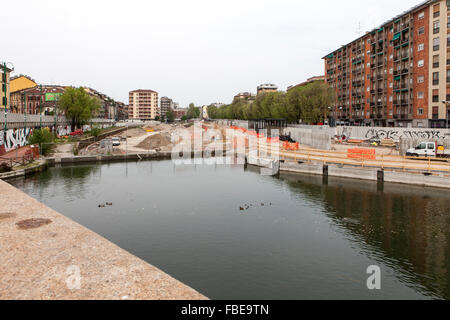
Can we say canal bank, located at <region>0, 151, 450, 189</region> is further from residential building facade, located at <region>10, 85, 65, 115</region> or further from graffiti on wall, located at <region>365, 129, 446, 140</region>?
residential building facade, located at <region>10, 85, 65, 115</region>

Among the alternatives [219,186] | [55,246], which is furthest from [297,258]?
[219,186]

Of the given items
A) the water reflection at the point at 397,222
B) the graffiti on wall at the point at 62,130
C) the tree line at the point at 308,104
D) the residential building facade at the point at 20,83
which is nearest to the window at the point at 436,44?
the tree line at the point at 308,104

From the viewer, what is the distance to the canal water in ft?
43.7

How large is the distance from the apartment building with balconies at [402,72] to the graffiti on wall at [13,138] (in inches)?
2905

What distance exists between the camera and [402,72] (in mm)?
77188

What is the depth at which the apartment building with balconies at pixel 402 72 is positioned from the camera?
66.1m

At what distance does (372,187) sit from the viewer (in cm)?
3244

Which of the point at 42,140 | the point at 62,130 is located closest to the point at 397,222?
the point at 42,140

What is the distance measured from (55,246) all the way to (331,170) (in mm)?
30831

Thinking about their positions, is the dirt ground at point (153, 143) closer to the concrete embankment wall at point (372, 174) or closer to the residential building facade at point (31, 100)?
the concrete embankment wall at point (372, 174)

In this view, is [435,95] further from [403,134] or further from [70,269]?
[70,269]

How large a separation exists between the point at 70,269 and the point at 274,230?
38.9 ft

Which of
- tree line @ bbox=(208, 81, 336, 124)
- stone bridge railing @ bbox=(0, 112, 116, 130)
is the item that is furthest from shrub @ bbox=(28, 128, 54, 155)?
tree line @ bbox=(208, 81, 336, 124)
